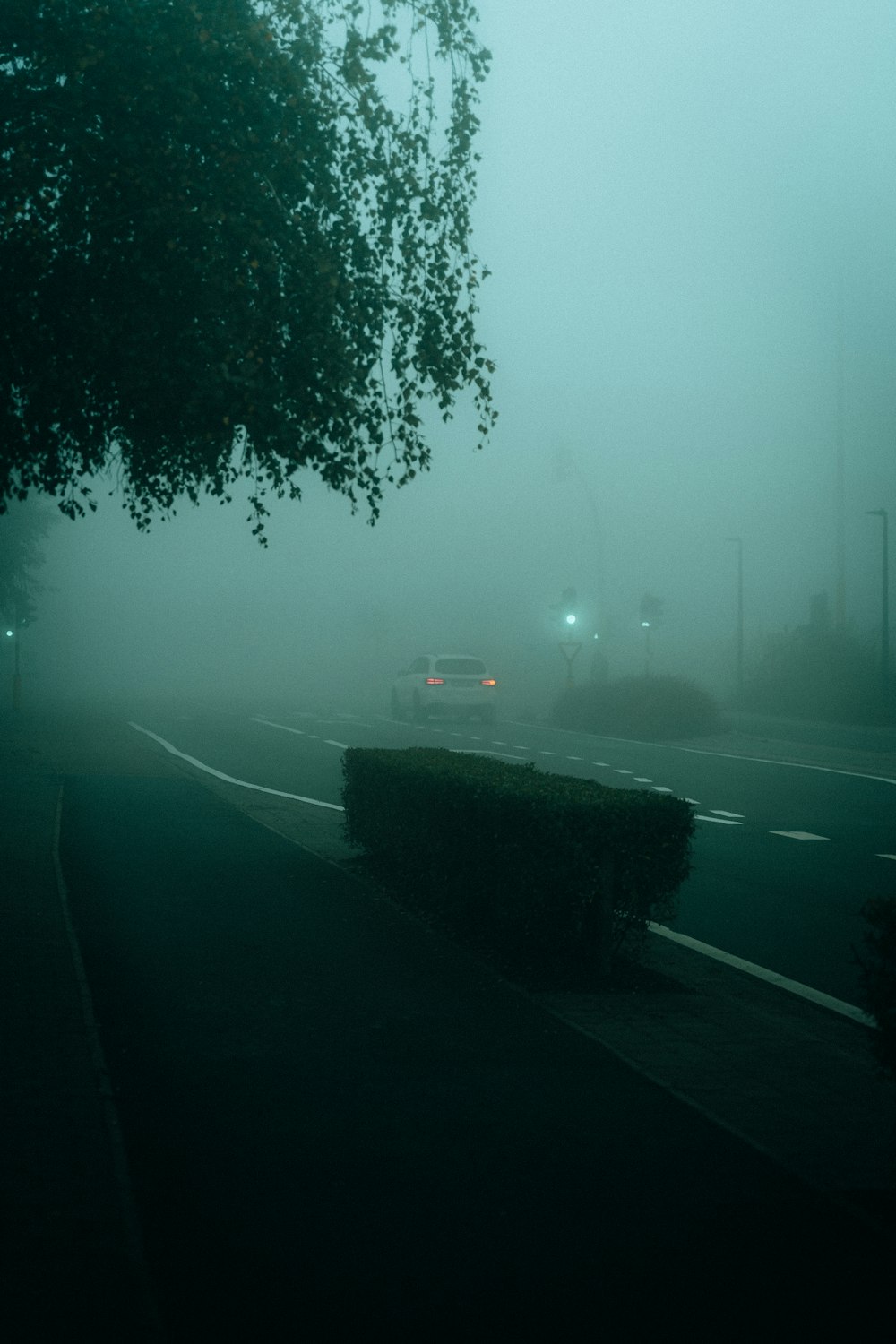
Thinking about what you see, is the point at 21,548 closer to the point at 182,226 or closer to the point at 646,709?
the point at 646,709

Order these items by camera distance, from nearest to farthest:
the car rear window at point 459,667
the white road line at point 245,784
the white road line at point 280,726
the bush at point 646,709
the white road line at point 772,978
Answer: the white road line at point 772,978
the white road line at point 245,784
the white road line at point 280,726
the bush at point 646,709
the car rear window at point 459,667

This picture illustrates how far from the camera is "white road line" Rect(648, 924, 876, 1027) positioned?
6949 millimetres

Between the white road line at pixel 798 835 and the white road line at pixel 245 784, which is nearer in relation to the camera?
the white road line at pixel 798 835

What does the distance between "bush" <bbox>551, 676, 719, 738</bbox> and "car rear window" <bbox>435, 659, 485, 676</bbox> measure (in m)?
2.90

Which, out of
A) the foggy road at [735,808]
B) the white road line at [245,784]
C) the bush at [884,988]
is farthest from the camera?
the white road line at [245,784]

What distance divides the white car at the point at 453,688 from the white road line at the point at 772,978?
2850cm

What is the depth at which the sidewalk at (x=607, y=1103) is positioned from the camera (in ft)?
11.4

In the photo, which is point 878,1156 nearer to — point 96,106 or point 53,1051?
point 53,1051

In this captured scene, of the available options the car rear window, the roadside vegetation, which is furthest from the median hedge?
the roadside vegetation

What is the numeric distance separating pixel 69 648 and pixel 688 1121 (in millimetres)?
128696

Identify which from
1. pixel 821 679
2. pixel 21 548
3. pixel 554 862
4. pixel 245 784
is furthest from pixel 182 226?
pixel 21 548

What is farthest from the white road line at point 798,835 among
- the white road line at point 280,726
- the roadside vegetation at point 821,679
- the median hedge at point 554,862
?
the roadside vegetation at point 821,679

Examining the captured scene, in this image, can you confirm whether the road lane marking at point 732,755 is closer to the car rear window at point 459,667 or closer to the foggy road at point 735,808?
the foggy road at point 735,808

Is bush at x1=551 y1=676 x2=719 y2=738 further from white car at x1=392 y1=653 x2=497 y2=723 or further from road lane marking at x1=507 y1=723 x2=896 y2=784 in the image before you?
white car at x1=392 y1=653 x2=497 y2=723
